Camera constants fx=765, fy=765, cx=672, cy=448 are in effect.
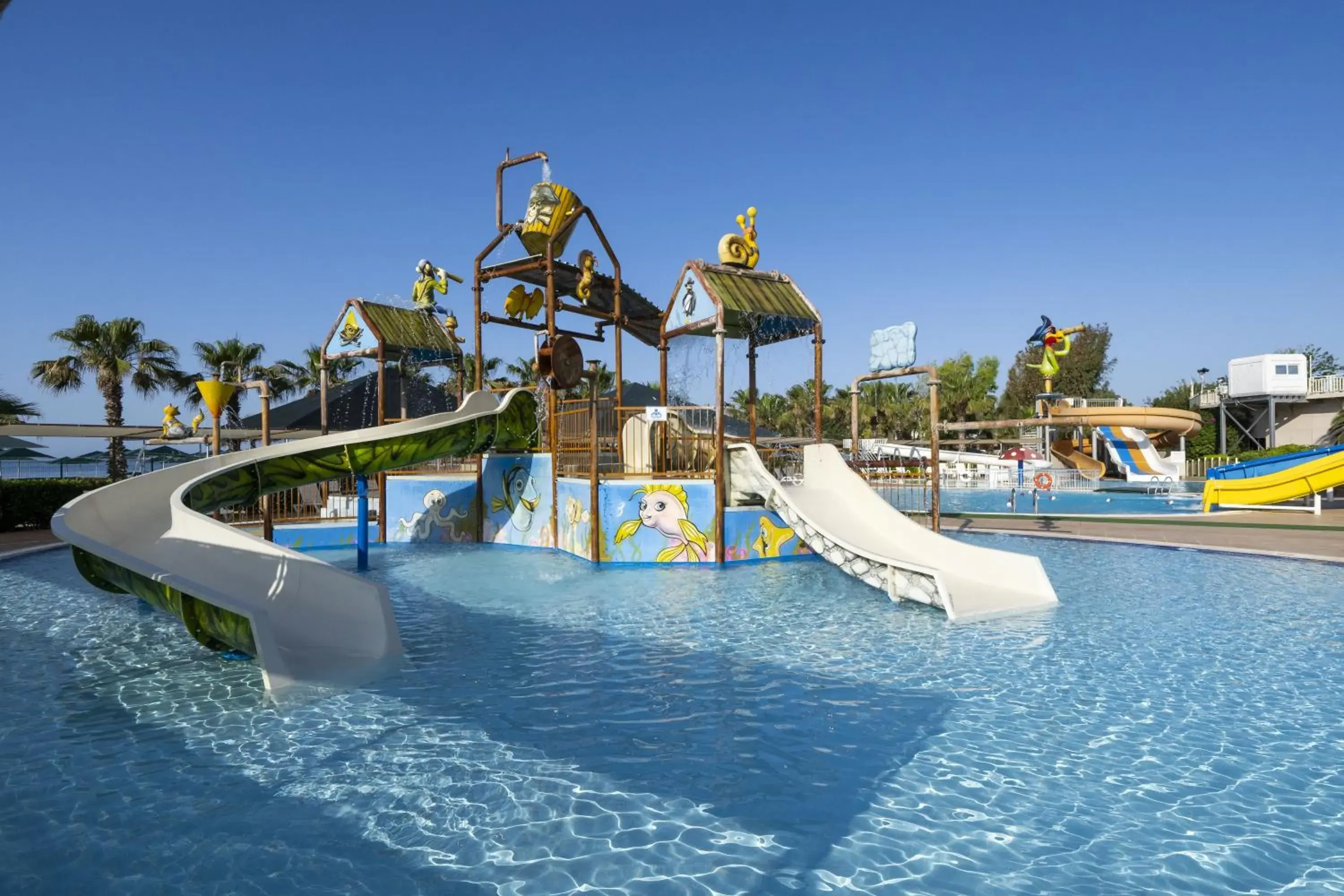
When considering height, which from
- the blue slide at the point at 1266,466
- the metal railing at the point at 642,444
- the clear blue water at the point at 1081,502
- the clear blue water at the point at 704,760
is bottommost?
the clear blue water at the point at 704,760

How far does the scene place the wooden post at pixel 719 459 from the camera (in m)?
12.6

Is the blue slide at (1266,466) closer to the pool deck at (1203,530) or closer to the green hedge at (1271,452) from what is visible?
the pool deck at (1203,530)

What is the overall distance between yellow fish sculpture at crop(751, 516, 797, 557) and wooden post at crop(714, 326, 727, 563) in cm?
70

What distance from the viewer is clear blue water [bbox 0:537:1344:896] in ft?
12.2

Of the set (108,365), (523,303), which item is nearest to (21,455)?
(108,365)

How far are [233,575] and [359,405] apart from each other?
15.0m

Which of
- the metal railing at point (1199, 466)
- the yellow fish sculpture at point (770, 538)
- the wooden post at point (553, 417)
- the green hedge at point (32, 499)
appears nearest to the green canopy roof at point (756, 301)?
the wooden post at point (553, 417)

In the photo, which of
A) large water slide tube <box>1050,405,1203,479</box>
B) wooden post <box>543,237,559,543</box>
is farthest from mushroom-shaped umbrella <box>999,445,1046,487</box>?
wooden post <box>543,237,559,543</box>

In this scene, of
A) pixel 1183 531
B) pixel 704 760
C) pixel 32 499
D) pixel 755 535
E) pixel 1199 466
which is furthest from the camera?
pixel 1199 466

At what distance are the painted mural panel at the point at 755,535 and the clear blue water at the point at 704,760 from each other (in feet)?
13.4

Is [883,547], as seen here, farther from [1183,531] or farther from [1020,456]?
[1020,456]

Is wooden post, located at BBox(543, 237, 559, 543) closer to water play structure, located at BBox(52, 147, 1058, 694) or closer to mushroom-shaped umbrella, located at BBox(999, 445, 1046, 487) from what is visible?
water play structure, located at BBox(52, 147, 1058, 694)

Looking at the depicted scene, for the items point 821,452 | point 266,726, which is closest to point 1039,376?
point 821,452

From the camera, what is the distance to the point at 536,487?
1558 cm
